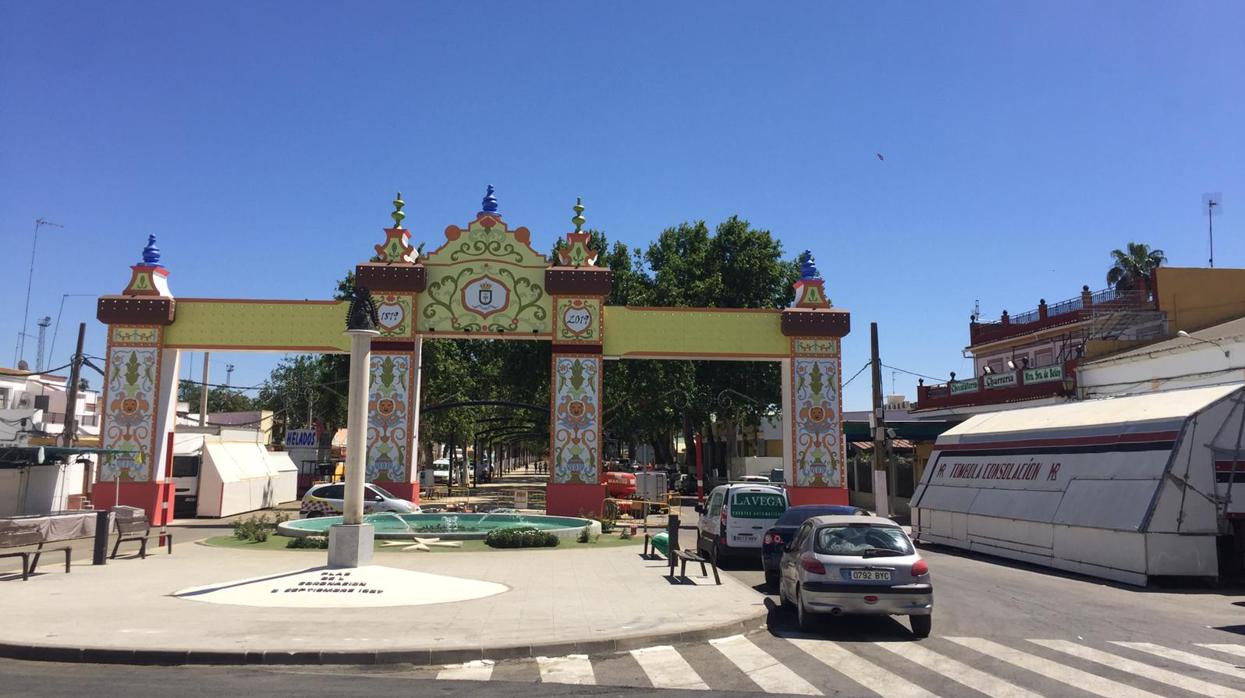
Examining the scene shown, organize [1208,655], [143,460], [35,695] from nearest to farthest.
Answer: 1. [35,695]
2. [1208,655]
3. [143,460]

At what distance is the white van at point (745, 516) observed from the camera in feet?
58.7

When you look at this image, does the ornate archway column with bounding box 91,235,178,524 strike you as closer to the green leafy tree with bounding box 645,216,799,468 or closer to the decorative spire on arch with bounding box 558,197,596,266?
the decorative spire on arch with bounding box 558,197,596,266

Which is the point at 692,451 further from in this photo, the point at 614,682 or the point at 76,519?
the point at 614,682

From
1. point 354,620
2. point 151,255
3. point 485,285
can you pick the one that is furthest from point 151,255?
point 354,620

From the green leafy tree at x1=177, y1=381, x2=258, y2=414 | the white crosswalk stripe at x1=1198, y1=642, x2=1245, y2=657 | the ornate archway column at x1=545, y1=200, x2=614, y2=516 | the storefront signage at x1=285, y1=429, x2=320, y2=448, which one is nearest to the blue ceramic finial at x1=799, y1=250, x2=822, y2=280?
the ornate archway column at x1=545, y1=200, x2=614, y2=516

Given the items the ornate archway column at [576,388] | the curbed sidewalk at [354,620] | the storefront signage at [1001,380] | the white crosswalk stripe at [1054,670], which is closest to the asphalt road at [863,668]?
the white crosswalk stripe at [1054,670]

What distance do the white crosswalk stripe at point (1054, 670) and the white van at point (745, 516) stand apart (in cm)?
748

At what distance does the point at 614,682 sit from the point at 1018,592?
32.3ft

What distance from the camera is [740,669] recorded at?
8781 millimetres

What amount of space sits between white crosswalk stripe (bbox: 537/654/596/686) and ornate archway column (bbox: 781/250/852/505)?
19133 millimetres

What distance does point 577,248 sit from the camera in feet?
92.9

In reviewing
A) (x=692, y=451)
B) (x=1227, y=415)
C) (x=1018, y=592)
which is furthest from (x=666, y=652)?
(x=692, y=451)

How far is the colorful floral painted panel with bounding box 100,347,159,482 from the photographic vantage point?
26141mm

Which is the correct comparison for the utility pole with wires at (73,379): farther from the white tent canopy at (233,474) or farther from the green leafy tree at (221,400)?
the green leafy tree at (221,400)
